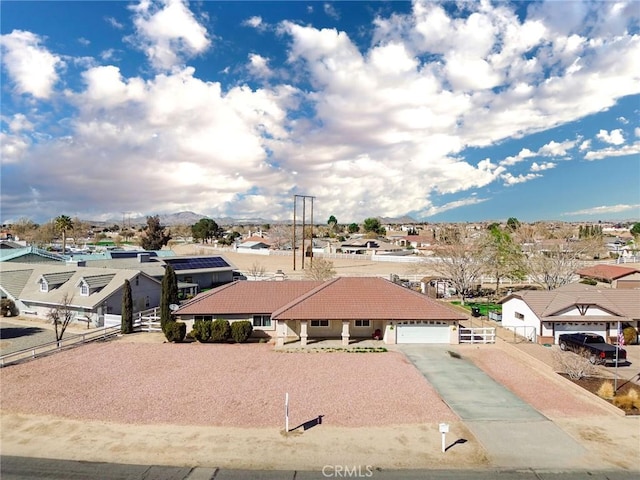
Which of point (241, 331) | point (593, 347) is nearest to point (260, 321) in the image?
point (241, 331)

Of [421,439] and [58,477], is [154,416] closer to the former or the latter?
[58,477]

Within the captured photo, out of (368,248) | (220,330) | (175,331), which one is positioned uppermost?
(368,248)

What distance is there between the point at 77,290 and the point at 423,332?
3227 centimetres

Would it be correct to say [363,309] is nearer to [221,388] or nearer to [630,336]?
[221,388]

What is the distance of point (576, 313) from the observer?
3145 centimetres

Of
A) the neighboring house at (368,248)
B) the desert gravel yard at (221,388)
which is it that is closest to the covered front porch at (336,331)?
the desert gravel yard at (221,388)

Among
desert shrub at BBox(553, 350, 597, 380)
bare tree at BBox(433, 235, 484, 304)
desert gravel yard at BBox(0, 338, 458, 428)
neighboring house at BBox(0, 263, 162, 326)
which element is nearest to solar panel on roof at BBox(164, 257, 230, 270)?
neighboring house at BBox(0, 263, 162, 326)

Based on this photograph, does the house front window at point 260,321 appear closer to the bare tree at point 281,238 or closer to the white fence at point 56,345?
the white fence at point 56,345

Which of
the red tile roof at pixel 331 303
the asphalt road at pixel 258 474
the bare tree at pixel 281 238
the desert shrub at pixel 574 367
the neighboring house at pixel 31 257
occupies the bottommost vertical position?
the asphalt road at pixel 258 474

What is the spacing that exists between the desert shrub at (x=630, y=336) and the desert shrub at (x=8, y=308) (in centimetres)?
5464

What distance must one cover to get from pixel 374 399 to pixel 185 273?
127ft

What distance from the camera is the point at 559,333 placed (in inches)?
1237

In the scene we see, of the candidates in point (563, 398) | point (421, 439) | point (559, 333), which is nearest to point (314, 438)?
point (421, 439)

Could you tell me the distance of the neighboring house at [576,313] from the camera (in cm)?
3117
